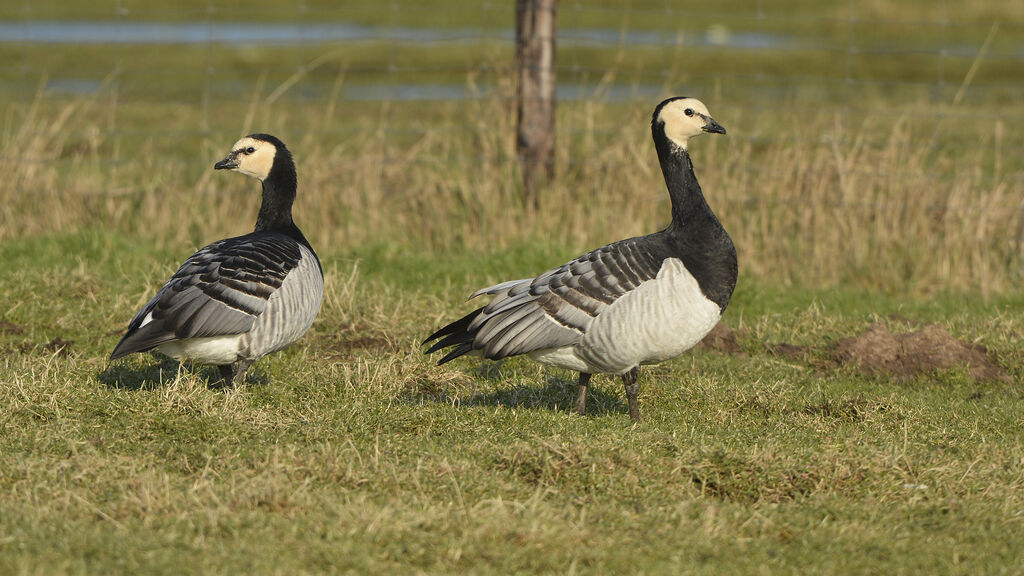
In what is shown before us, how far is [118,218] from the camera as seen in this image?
11445mm

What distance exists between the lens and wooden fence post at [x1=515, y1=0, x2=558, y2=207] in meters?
11.3

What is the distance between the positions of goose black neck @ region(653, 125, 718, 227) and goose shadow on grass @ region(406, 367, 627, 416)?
1.26 meters

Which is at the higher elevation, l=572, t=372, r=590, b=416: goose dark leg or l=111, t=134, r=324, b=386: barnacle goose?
l=111, t=134, r=324, b=386: barnacle goose

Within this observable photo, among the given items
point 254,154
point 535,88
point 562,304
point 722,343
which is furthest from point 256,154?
point 535,88

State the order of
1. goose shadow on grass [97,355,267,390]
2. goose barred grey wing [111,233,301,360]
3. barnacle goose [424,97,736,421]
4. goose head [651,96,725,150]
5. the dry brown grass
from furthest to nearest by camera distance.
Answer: the dry brown grass < goose shadow on grass [97,355,267,390] < goose head [651,96,725,150] < goose barred grey wing [111,233,301,360] < barnacle goose [424,97,736,421]

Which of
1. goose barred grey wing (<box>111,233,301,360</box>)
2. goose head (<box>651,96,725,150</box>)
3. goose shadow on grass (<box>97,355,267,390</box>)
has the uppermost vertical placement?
goose head (<box>651,96,725,150</box>)

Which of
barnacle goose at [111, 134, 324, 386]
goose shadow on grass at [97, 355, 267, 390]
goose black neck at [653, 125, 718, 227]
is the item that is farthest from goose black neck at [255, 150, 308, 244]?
goose black neck at [653, 125, 718, 227]

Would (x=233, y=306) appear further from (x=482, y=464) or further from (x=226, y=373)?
(x=482, y=464)

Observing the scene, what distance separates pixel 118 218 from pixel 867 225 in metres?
7.39

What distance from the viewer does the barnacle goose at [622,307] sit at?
20.6ft

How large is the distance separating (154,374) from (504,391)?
2312 mm

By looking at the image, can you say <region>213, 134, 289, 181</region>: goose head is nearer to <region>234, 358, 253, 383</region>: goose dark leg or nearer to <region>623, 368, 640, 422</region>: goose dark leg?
<region>234, 358, 253, 383</region>: goose dark leg

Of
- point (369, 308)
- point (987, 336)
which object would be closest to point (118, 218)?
point (369, 308)

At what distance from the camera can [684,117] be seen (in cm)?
696
